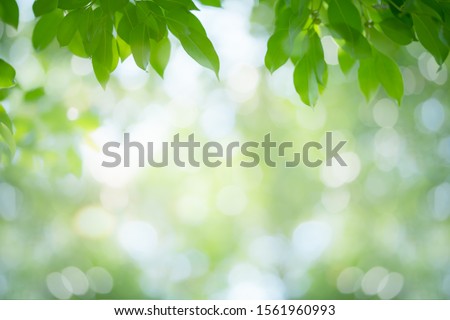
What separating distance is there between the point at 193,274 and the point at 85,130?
3.66m

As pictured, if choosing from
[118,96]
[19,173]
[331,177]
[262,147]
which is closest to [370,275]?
[331,177]

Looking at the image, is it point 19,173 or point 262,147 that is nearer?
point 19,173

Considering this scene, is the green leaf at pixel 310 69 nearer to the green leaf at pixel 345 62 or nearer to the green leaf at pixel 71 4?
the green leaf at pixel 345 62

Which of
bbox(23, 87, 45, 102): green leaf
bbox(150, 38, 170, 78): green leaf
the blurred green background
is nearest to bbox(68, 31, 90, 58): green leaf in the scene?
bbox(150, 38, 170, 78): green leaf

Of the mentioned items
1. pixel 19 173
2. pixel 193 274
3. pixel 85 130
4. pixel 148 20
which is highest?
pixel 148 20

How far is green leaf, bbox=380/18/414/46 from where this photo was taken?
2.55 feet

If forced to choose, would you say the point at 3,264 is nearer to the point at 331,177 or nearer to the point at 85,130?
the point at 331,177

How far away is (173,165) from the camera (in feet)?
16.7

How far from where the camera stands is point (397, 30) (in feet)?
2.56

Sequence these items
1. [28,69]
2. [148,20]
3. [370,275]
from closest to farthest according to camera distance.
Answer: [148,20]
[28,69]
[370,275]

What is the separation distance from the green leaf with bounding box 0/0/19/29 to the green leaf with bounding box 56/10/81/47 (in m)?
0.07

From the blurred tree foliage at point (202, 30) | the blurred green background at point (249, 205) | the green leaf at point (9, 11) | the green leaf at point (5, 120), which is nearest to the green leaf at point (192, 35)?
the blurred tree foliage at point (202, 30)

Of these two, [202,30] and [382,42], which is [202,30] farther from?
[382,42]

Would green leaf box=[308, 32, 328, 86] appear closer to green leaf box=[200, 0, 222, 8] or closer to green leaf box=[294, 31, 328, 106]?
green leaf box=[294, 31, 328, 106]
